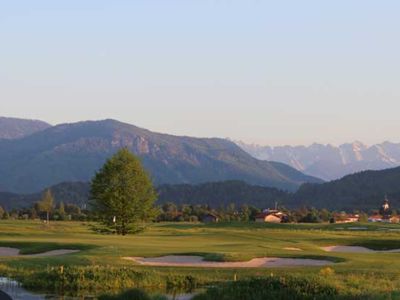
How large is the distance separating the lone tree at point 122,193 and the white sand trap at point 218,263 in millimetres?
31927

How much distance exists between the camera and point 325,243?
7600 cm

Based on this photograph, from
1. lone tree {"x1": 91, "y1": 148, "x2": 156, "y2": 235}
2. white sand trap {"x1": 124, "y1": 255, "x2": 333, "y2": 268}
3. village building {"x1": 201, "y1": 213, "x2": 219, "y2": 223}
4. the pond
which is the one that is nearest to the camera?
the pond

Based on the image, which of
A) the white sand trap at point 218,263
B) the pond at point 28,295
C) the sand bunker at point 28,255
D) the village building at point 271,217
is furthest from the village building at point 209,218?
the pond at point 28,295

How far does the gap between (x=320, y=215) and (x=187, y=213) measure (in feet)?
98.7

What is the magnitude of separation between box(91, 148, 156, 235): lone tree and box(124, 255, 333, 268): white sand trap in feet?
105

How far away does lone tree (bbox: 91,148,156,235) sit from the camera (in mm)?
83438

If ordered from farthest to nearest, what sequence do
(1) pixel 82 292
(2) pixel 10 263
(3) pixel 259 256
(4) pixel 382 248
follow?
(4) pixel 382 248 → (3) pixel 259 256 → (2) pixel 10 263 → (1) pixel 82 292

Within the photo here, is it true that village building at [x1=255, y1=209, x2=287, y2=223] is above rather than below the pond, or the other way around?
above

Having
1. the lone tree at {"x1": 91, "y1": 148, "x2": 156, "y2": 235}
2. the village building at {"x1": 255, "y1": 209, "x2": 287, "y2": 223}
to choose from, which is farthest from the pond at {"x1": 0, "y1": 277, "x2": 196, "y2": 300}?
the village building at {"x1": 255, "y1": 209, "x2": 287, "y2": 223}

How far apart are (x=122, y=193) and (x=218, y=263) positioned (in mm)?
35708

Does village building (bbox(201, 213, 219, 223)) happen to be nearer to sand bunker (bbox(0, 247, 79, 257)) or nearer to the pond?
sand bunker (bbox(0, 247, 79, 257))

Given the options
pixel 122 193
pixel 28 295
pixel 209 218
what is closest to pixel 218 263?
pixel 28 295

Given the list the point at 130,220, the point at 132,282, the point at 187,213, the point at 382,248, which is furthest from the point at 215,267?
the point at 187,213

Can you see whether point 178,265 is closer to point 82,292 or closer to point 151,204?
point 82,292
